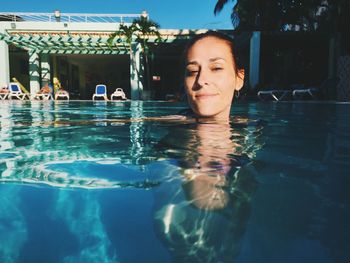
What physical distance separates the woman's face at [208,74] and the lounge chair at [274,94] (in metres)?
11.2

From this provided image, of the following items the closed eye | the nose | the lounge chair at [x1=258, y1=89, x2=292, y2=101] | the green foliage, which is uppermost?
the green foliage

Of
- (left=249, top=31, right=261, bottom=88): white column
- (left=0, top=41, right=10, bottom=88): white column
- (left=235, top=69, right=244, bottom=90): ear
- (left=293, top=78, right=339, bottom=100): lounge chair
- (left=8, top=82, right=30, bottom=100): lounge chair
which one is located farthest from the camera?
(left=0, top=41, right=10, bottom=88): white column

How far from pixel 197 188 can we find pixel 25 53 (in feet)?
75.4

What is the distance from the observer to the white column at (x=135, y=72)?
18719 millimetres

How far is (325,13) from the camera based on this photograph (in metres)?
17.6

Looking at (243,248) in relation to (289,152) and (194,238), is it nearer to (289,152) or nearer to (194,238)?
(194,238)

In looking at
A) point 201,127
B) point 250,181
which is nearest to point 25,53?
point 201,127

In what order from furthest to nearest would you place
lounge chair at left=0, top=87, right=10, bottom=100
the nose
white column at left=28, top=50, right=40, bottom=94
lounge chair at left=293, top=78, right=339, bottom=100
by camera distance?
white column at left=28, top=50, right=40, bottom=94 → lounge chair at left=0, top=87, right=10, bottom=100 → lounge chair at left=293, top=78, right=339, bottom=100 → the nose

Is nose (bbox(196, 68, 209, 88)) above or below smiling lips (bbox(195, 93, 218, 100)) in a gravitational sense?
above

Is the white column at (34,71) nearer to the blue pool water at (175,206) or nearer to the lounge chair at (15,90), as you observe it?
the lounge chair at (15,90)

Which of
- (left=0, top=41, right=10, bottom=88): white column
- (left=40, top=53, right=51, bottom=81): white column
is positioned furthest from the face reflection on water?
(left=40, top=53, right=51, bottom=81): white column

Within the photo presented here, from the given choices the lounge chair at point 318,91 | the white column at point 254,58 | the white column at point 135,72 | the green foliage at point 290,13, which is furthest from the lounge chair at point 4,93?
the lounge chair at point 318,91

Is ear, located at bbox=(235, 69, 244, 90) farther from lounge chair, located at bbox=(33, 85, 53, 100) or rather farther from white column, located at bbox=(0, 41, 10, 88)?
white column, located at bbox=(0, 41, 10, 88)

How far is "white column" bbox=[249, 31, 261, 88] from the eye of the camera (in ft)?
52.7
